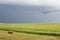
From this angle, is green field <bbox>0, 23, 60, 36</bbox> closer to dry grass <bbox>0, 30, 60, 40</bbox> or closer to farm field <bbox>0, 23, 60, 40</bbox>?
farm field <bbox>0, 23, 60, 40</bbox>

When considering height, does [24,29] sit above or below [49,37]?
above

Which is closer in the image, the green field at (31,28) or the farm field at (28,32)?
the farm field at (28,32)

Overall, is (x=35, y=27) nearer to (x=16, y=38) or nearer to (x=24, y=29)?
(x=24, y=29)

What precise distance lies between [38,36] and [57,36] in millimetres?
438

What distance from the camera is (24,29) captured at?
3369 mm

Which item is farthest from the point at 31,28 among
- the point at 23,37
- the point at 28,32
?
the point at 23,37

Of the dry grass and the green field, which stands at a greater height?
the green field

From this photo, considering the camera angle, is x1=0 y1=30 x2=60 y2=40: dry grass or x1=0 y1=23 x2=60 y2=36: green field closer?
x1=0 y1=30 x2=60 y2=40: dry grass

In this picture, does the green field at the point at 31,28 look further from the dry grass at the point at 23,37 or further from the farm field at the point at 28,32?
the dry grass at the point at 23,37

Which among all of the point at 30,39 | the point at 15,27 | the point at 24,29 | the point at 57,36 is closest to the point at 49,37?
the point at 57,36

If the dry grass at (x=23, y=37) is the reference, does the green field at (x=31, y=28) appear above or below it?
above

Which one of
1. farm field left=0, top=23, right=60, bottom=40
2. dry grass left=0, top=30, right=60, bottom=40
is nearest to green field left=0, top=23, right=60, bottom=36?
farm field left=0, top=23, right=60, bottom=40

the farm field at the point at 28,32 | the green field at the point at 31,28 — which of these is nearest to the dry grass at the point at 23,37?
the farm field at the point at 28,32

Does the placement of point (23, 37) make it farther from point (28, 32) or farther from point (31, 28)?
point (31, 28)
